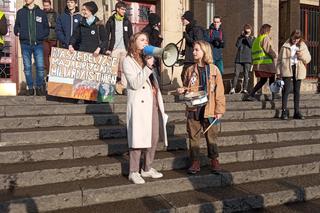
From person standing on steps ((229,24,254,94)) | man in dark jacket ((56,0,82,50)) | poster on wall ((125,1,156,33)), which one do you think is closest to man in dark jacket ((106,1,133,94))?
man in dark jacket ((56,0,82,50))

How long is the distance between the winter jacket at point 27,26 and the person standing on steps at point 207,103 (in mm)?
3823

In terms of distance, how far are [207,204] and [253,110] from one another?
395 centimetres

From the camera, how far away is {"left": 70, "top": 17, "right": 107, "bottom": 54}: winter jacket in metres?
7.00

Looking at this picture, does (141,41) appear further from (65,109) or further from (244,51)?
(244,51)

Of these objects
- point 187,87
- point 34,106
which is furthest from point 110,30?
point 187,87

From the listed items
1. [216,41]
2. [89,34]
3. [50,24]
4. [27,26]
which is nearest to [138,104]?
[89,34]

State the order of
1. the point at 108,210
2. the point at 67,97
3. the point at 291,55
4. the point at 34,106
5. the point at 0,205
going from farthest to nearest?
the point at 291,55 → the point at 67,97 → the point at 34,106 → the point at 108,210 → the point at 0,205

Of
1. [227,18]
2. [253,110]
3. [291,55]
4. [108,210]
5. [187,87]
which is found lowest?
[108,210]

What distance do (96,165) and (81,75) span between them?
2.79 metres

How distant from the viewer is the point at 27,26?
23.9ft

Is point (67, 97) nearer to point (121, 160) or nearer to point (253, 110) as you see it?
point (121, 160)

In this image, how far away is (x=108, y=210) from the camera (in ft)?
13.2

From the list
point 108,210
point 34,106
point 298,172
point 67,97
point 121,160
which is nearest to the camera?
point 108,210

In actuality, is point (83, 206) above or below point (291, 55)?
→ below
